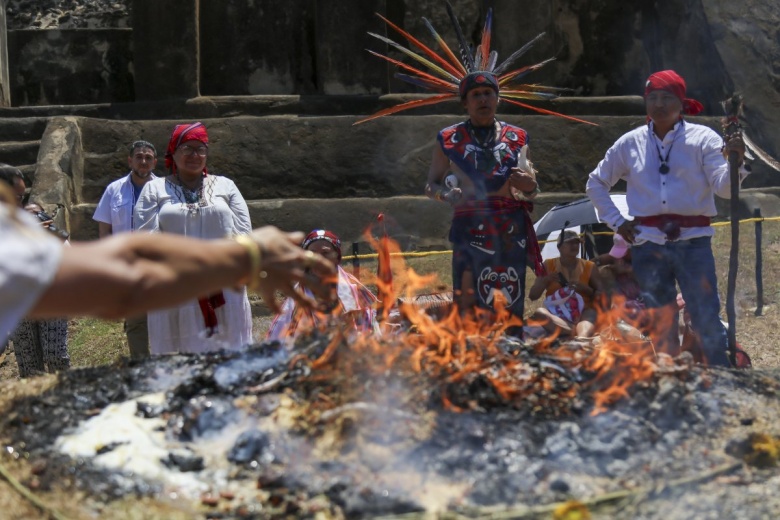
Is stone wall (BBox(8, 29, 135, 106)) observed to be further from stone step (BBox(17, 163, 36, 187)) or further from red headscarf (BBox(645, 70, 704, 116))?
red headscarf (BBox(645, 70, 704, 116))

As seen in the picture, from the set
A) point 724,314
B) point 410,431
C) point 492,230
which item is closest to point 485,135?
point 492,230

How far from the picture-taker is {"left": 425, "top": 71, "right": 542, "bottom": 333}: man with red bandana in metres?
7.16

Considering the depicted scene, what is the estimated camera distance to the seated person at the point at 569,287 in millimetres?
8625

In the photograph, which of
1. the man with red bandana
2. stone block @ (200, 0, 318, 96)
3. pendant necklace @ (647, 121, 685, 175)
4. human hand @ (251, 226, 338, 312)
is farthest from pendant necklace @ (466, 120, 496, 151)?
stone block @ (200, 0, 318, 96)

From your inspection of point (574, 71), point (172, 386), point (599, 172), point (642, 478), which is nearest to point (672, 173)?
point (599, 172)

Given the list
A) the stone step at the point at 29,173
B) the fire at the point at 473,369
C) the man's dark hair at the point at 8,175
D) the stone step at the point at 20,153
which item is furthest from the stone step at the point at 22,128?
the fire at the point at 473,369

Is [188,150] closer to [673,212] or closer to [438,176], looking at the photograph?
[438,176]

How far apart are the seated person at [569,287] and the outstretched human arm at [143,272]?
219 inches

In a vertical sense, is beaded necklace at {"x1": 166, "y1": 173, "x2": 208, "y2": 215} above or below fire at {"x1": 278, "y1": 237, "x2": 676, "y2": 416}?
above

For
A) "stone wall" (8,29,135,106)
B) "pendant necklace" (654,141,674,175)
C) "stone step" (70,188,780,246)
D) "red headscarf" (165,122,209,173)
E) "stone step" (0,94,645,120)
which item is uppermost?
"stone wall" (8,29,135,106)

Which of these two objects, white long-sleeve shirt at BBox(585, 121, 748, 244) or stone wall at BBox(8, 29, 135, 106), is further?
stone wall at BBox(8, 29, 135, 106)

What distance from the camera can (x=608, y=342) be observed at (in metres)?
5.68

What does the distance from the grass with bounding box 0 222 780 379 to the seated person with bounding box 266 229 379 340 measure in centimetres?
35

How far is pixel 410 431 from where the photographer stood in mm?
4648
